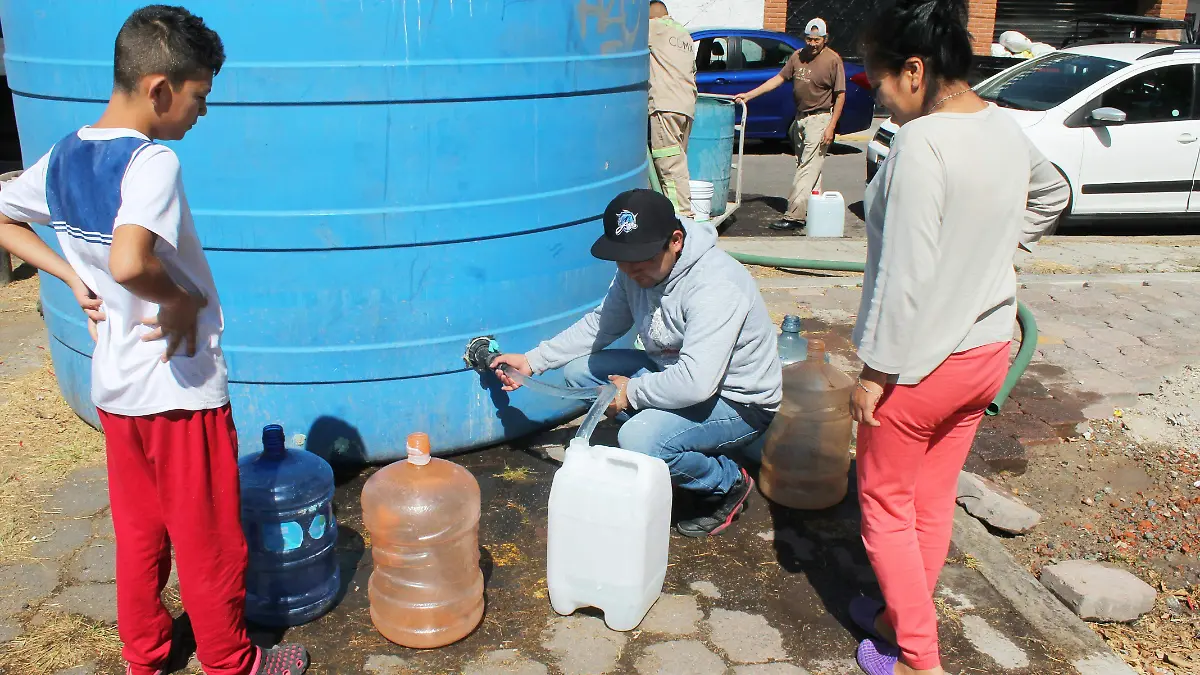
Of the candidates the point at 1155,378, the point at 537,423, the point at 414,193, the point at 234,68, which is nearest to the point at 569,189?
the point at 414,193

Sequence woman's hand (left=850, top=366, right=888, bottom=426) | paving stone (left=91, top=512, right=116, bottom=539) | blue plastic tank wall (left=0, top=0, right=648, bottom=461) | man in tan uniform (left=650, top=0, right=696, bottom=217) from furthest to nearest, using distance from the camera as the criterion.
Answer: man in tan uniform (left=650, top=0, right=696, bottom=217), paving stone (left=91, top=512, right=116, bottom=539), blue plastic tank wall (left=0, top=0, right=648, bottom=461), woman's hand (left=850, top=366, right=888, bottom=426)

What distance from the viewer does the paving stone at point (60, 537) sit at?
3252 millimetres

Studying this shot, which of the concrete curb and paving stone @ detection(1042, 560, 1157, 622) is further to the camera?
paving stone @ detection(1042, 560, 1157, 622)

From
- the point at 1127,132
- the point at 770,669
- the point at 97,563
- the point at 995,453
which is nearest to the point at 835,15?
the point at 1127,132

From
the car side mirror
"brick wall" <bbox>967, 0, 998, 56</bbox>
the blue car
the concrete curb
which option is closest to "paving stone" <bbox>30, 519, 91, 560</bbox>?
the concrete curb

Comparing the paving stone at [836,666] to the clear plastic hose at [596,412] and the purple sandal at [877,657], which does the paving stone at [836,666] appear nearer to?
the purple sandal at [877,657]

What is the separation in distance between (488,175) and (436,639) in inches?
64.2

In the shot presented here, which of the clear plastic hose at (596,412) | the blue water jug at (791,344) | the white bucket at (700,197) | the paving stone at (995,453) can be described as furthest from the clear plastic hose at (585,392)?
the white bucket at (700,197)

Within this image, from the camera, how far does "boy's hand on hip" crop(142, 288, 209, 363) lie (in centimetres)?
218

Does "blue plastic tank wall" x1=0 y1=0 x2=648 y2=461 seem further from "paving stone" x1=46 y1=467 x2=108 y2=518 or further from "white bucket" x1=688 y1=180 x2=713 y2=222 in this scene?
"white bucket" x1=688 y1=180 x2=713 y2=222

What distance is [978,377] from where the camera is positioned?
2408mm

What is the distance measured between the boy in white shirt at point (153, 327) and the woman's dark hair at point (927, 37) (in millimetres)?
1549

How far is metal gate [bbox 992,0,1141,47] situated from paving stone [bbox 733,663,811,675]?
18541mm

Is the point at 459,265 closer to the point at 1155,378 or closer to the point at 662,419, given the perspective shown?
the point at 662,419
